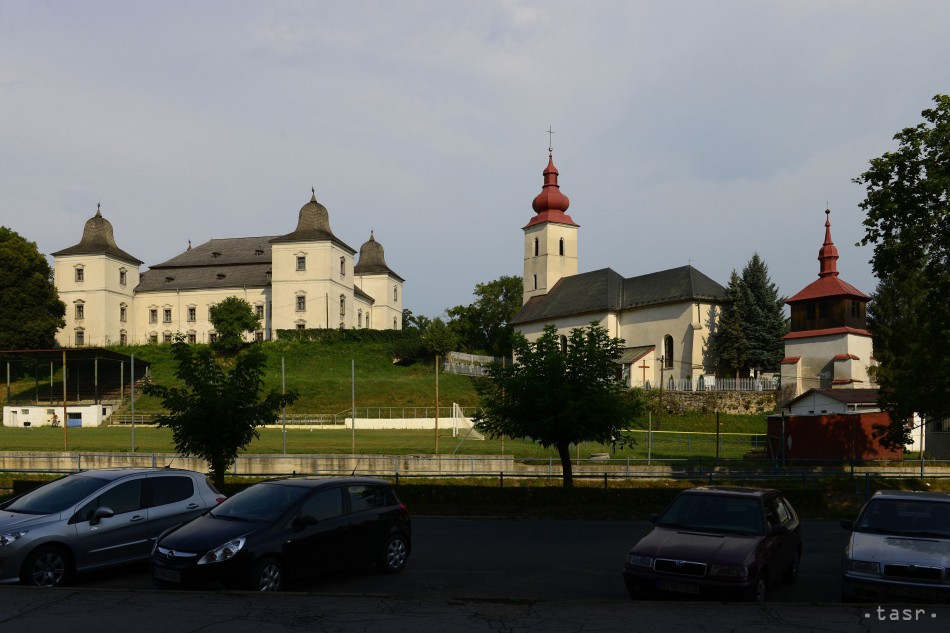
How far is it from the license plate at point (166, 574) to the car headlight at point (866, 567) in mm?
8689

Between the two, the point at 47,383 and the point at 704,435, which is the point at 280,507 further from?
the point at 47,383

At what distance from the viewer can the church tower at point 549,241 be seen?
4028 inches

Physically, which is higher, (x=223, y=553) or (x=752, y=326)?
(x=752, y=326)

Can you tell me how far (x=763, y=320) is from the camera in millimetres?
75125

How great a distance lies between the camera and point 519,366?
82.6ft

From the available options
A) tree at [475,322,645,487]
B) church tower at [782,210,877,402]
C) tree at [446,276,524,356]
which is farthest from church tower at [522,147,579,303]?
tree at [475,322,645,487]

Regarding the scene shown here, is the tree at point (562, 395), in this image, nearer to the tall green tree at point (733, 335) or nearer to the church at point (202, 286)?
the tall green tree at point (733, 335)

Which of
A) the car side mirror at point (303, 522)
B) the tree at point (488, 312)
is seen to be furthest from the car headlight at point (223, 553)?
the tree at point (488, 312)

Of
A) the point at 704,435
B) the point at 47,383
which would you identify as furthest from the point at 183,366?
the point at 47,383

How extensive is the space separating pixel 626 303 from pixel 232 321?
137 feet

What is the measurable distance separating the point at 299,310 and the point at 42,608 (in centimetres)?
8821

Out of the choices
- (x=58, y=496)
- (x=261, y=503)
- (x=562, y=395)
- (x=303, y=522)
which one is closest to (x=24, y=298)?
(x=562, y=395)

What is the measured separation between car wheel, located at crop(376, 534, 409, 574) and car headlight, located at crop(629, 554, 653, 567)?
3939mm

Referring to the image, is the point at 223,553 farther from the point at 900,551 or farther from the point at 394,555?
the point at 900,551
